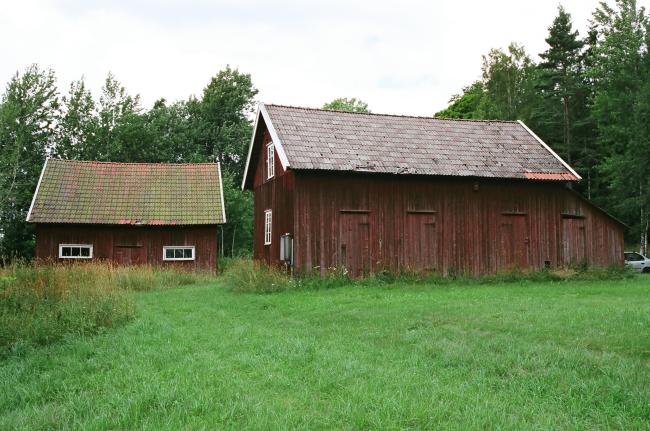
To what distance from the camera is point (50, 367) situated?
7426 mm

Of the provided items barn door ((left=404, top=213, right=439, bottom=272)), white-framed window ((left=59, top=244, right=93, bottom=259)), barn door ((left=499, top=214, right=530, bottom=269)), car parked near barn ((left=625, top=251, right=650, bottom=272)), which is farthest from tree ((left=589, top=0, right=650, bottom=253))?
white-framed window ((left=59, top=244, right=93, bottom=259))

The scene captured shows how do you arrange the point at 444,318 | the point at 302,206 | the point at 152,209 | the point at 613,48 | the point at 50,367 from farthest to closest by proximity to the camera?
the point at 613,48 → the point at 152,209 → the point at 302,206 → the point at 444,318 → the point at 50,367

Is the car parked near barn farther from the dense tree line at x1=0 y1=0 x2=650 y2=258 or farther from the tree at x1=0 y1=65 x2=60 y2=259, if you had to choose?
the tree at x1=0 y1=65 x2=60 y2=259

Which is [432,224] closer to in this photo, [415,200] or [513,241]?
[415,200]

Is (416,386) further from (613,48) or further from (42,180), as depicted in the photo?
(613,48)

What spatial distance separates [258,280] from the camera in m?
17.6

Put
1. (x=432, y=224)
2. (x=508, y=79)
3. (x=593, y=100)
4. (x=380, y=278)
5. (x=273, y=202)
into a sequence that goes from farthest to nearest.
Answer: (x=508, y=79) → (x=593, y=100) → (x=273, y=202) → (x=432, y=224) → (x=380, y=278)

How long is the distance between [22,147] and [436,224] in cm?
2894

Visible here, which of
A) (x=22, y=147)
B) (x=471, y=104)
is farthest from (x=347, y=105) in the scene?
(x=22, y=147)

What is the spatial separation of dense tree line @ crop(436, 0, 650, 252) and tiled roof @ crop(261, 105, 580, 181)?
22.5 ft

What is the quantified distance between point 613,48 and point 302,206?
26155 millimetres

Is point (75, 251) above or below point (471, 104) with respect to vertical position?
below

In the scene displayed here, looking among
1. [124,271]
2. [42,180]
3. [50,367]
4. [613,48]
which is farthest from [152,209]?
[613,48]

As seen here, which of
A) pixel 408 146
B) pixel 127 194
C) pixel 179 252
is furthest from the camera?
pixel 127 194
